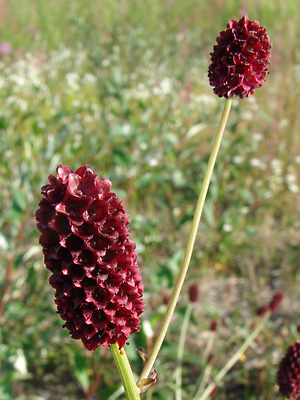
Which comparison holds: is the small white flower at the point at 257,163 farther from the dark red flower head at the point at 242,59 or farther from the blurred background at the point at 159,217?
the dark red flower head at the point at 242,59

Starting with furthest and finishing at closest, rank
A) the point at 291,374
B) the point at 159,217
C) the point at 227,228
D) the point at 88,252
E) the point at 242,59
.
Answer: the point at 159,217
the point at 227,228
the point at 291,374
the point at 242,59
the point at 88,252

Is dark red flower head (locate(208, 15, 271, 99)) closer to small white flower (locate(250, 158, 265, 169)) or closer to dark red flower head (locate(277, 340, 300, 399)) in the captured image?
dark red flower head (locate(277, 340, 300, 399))

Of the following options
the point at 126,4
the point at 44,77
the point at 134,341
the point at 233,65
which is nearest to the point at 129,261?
the point at 233,65

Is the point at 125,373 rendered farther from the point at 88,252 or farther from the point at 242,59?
the point at 242,59

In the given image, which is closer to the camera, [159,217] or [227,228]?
[227,228]

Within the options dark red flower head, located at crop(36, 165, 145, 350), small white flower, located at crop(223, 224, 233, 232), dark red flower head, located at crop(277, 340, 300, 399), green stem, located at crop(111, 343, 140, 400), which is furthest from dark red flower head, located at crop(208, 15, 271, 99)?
small white flower, located at crop(223, 224, 233, 232)

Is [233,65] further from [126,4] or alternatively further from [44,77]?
[126,4]

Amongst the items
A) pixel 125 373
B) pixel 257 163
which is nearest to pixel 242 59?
pixel 125 373
